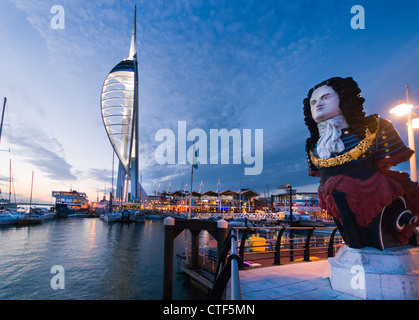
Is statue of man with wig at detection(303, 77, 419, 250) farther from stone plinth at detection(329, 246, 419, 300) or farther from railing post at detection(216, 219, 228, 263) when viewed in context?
railing post at detection(216, 219, 228, 263)

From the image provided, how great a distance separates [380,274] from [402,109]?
16.3 ft

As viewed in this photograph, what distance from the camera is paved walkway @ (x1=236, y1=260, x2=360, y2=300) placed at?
482 centimetres

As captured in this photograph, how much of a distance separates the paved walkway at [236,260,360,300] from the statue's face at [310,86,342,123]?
385cm

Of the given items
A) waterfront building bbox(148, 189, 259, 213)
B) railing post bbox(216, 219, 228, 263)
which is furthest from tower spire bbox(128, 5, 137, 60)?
railing post bbox(216, 219, 228, 263)

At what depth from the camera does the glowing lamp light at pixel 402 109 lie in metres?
6.93

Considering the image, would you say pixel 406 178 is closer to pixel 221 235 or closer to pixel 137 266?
pixel 221 235

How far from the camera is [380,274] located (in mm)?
4711

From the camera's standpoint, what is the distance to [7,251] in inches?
893

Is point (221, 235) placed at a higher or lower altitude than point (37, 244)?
higher

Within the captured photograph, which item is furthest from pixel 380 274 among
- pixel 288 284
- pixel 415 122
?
pixel 415 122

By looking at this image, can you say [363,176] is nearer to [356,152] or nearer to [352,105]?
[356,152]
